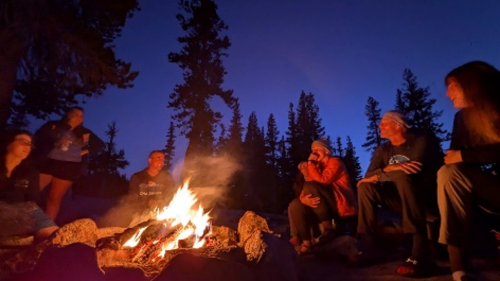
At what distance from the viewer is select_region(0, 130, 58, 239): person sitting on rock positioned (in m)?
3.95

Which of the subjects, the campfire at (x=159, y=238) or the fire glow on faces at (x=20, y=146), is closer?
the campfire at (x=159, y=238)

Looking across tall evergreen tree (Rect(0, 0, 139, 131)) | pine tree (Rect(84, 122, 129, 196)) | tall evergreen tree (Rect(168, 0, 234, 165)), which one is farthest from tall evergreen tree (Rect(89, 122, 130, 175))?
tall evergreen tree (Rect(0, 0, 139, 131))

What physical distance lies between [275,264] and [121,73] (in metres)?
9.67

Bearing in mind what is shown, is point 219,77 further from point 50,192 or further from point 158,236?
point 158,236

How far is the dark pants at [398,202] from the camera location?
345cm

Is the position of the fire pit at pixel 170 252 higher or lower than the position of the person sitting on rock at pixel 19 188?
lower

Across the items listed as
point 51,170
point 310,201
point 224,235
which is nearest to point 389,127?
point 310,201

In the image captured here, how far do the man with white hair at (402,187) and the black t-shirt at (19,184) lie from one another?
464 centimetres

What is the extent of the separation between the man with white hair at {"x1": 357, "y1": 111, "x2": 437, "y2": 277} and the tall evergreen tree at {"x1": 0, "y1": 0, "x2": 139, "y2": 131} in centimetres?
813

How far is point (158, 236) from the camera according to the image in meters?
3.68

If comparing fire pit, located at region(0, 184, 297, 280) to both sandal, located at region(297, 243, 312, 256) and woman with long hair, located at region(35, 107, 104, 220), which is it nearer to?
sandal, located at region(297, 243, 312, 256)

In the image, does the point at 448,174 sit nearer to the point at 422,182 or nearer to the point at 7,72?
the point at 422,182

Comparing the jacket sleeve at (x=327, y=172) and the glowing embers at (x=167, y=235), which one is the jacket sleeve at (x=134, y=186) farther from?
the jacket sleeve at (x=327, y=172)

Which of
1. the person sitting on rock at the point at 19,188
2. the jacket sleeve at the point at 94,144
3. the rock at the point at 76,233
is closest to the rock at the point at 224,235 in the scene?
the rock at the point at 76,233
